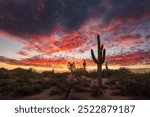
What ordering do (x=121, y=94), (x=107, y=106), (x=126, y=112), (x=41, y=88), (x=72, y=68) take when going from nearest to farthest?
(x=126, y=112) < (x=107, y=106) < (x=121, y=94) < (x=41, y=88) < (x=72, y=68)

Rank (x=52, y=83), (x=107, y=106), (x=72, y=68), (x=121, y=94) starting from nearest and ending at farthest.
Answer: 1. (x=107, y=106)
2. (x=121, y=94)
3. (x=52, y=83)
4. (x=72, y=68)

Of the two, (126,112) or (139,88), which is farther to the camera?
(139,88)

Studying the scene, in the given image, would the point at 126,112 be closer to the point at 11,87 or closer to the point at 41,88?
the point at 41,88

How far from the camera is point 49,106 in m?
6.16

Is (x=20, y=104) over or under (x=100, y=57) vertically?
under

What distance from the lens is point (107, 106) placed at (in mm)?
6297

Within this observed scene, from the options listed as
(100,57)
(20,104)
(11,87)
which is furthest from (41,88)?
(20,104)

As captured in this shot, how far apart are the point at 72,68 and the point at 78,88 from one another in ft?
55.7

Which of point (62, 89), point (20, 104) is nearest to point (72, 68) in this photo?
point (62, 89)

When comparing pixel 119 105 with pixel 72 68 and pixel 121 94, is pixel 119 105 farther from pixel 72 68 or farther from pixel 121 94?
pixel 72 68

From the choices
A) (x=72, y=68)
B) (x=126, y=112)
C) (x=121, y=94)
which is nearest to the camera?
(x=126, y=112)

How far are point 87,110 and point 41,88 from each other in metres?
6.65

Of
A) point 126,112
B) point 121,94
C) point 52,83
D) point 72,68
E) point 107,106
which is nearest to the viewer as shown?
point 126,112

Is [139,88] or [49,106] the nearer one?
[49,106]
